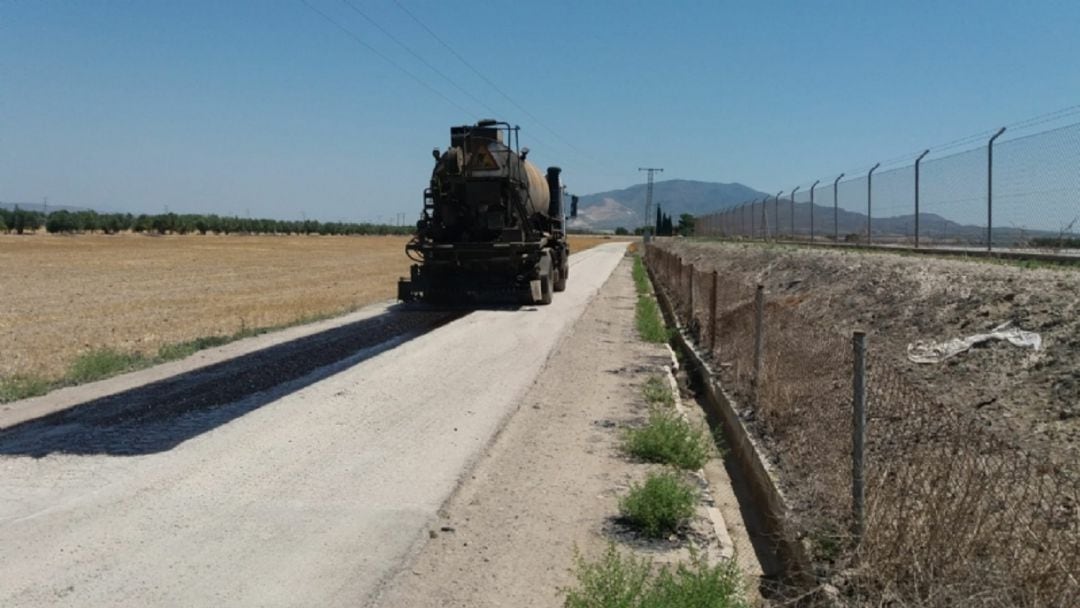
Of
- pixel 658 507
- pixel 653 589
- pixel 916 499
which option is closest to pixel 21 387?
pixel 658 507

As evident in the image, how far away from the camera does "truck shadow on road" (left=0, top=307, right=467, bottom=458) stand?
28.1 feet

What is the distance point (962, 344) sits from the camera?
327 inches

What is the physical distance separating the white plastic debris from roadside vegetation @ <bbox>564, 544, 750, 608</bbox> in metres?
3.75

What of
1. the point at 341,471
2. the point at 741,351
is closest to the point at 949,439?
the point at 341,471

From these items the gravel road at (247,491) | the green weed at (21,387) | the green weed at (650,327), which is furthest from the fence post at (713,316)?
the green weed at (21,387)

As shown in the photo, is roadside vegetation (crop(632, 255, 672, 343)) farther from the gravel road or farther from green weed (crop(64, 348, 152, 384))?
green weed (crop(64, 348, 152, 384))

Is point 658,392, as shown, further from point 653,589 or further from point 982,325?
point 653,589

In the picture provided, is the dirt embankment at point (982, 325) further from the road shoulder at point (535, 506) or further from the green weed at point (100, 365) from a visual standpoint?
the green weed at point (100, 365)

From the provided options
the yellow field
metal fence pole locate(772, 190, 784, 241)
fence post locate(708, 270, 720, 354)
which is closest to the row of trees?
the yellow field

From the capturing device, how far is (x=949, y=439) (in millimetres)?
5559

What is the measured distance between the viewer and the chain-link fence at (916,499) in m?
4.09

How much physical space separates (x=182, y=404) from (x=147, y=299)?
63.8 ft

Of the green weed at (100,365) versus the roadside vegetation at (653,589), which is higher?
the green weed at (100,365)

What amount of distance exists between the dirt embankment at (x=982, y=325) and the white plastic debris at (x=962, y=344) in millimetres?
68
